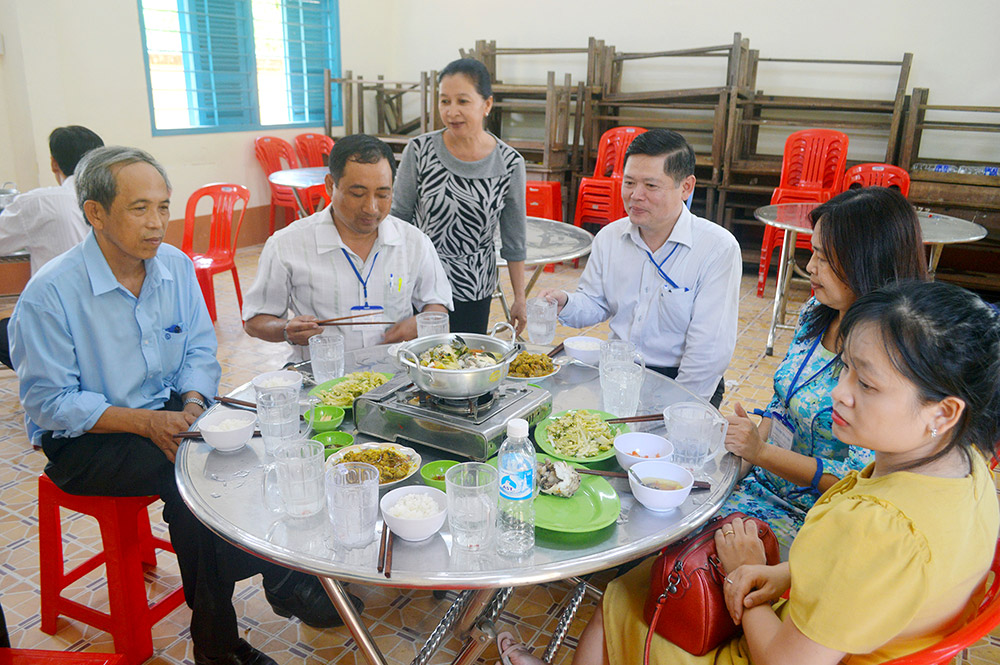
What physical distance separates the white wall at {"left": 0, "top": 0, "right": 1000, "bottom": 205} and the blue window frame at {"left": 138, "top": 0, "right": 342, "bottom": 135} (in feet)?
0.60

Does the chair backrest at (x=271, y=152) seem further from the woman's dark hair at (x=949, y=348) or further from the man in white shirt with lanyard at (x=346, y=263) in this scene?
the woman's dark hair at (x=949, y=348)

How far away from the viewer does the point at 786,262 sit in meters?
5.03

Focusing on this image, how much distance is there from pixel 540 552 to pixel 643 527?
22 centimetres

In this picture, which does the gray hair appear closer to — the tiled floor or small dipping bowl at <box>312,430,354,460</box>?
small dipping bowl at <box>312,430,354,460</box>

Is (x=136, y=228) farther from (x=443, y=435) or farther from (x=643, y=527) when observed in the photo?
(x=643, y=527)

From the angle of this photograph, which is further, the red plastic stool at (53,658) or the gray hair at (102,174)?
the gray hair at (102,174)

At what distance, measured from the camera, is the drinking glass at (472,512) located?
1.29 m

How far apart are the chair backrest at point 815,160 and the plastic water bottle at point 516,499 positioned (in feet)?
18.0

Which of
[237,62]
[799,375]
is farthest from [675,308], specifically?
[237,62]

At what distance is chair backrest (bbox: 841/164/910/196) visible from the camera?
5598mm

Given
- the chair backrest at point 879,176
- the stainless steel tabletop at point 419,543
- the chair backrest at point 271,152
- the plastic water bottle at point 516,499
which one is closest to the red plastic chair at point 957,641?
the stainless steel tabletop at point 419,543

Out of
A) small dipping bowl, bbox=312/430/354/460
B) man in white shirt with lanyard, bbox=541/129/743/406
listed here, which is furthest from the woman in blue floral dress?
small dipping bowl, bbox=312/430/354/460

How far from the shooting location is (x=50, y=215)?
3287mm

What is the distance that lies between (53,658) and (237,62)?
6.90m
